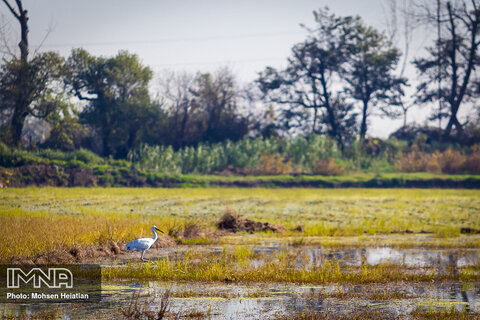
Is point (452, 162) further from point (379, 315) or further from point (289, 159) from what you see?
point (379, 315)

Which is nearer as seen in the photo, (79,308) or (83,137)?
(79,308)

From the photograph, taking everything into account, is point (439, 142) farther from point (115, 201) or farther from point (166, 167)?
point (115, 201)

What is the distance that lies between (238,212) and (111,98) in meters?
18.0

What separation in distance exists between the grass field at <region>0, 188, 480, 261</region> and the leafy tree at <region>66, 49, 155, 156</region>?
8298 mm

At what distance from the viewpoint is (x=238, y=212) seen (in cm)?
2112

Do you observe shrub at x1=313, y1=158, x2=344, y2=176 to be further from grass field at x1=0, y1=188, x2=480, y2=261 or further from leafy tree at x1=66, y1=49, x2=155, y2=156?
leafy tree at x1=66, y1=49, x2=155, y2=156

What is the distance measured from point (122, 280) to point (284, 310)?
3.19 meters

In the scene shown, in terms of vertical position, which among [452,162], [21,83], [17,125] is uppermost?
[21,83]

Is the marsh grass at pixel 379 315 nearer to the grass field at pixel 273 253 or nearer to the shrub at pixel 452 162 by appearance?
the grass field at pixel 273 253

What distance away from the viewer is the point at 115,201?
23.2 meters

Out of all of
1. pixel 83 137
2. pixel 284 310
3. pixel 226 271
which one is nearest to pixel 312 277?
pixel 226 271

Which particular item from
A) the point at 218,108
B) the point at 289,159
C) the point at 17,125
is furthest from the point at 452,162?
the point at 17,125

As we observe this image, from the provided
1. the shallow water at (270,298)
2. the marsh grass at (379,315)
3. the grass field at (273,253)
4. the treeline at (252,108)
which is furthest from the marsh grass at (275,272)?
the treeline at (252,108)

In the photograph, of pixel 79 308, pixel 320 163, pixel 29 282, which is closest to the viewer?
pixel 79 308
